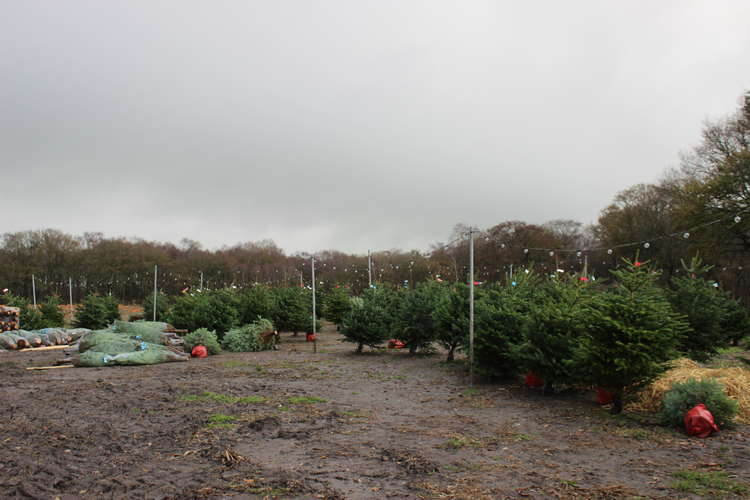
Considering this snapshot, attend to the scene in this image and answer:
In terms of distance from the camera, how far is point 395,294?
1720 cm

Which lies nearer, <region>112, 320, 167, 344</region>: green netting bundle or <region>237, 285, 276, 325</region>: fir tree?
<region>112, 320, 167, 344</region>: green netting bundle

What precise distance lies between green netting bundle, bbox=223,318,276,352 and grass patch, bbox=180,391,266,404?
350 inches

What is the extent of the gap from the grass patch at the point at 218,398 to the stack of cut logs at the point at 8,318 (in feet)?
52.4

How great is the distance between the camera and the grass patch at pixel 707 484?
14.1ft

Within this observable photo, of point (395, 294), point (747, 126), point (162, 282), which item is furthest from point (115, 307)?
point (747, 126)

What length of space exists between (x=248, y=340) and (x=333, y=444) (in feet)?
41.2

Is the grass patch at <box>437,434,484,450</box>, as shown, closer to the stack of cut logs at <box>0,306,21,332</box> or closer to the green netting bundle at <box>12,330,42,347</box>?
→ the green netting bundle at <box>12,330,42,347</box>

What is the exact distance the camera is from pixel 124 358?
13688 mm

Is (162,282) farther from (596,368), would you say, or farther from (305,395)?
(596,368)

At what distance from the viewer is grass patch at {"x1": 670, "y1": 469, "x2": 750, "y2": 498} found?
4.30 metres

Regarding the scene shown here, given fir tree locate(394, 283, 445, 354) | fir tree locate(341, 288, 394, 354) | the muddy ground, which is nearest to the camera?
the muddy ground

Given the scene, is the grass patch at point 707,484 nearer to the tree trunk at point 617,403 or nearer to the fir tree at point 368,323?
the tree trunk at point 617,403

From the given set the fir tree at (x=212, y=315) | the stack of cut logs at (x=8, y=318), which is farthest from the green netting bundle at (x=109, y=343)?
the stack of cut logs at (x=8, y=318)

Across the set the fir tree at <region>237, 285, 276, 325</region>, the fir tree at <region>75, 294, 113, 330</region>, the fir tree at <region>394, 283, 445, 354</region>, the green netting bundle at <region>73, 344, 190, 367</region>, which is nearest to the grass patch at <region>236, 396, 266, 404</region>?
the fir tree at <region>394, 283, 445, 354</region>
